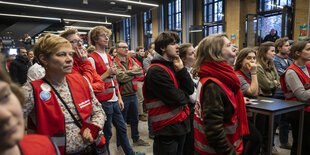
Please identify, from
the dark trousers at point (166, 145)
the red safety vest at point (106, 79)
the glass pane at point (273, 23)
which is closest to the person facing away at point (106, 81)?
the red safety vest at point (106, 79)

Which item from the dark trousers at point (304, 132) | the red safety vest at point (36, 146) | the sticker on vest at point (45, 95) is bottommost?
the dark trousers at point (304, 132)

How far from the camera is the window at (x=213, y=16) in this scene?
348 inches

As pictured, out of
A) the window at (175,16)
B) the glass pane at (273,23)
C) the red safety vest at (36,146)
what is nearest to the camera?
the red safety vest at (36,146)

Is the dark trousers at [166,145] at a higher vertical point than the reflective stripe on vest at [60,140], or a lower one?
lower

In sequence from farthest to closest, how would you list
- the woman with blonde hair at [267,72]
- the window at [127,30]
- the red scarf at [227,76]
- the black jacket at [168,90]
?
the window at [127,30] → the woman with blonde hair at [267,72] → the black jacket at [168,90] → the red scarf at [227,76]

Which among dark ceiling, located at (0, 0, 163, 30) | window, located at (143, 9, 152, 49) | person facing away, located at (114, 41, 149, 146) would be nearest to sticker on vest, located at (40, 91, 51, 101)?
person facing away, located at (114, 41, 149, 146)

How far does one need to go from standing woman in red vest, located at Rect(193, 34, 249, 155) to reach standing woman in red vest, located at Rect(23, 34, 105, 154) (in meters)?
0.70

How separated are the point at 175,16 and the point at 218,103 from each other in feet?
34.8

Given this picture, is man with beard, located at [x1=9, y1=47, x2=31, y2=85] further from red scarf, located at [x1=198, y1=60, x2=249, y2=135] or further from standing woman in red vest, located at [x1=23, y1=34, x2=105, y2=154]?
red scarf, located at [x1=198, y1=60, x2=249, y2=135]

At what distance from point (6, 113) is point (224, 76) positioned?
1212 mm

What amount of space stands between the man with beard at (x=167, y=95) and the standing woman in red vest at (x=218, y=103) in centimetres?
23

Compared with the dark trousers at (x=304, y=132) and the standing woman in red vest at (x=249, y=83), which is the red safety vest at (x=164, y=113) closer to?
the standing woman in red vest at (x=249, y=83)

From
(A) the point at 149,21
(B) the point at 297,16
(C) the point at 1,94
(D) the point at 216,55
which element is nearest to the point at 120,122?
(D) the point at 216,55

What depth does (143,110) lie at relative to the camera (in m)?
5.07
